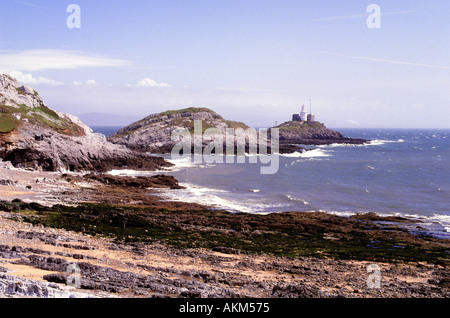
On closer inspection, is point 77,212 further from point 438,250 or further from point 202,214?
point 438,250

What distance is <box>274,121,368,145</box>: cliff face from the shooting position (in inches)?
6471

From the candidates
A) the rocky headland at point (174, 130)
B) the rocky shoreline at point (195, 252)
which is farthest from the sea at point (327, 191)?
the rocky headland at point (174, 130)

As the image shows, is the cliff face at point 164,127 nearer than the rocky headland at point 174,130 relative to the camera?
No

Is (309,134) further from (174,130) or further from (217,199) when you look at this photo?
(217,199)

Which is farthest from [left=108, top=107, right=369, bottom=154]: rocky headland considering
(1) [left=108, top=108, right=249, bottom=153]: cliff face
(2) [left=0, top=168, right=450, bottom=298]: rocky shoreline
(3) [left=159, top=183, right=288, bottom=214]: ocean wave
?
(2) [left=0, top=168, right=450, bottom=298]: rocky shoreline

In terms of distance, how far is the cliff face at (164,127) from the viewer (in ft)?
373

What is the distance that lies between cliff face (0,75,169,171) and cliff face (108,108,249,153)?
3838 cm

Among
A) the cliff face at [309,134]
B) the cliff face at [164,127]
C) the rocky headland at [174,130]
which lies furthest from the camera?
the cliff face at [309,134]

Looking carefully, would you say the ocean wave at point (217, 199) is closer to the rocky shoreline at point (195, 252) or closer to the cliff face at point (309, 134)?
the rocky shoreline at point (195, 252)

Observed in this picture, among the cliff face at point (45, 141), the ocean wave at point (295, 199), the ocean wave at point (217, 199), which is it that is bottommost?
the ocean wave at point (295, 199)

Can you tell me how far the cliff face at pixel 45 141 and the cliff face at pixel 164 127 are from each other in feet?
126
